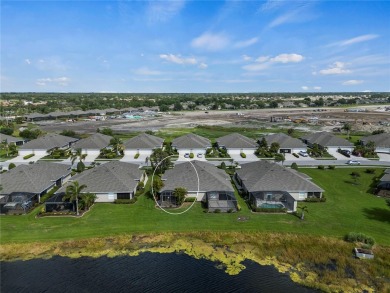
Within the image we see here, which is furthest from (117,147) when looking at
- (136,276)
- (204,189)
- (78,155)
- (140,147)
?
(136,276)

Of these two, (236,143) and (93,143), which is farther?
(236,143)

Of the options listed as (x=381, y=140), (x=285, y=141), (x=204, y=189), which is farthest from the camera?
(x=381, y=140)

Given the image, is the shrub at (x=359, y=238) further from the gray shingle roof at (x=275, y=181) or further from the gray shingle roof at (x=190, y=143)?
the gray shingle roof at (x=190, y=143)

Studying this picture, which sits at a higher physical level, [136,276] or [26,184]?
[26,184]

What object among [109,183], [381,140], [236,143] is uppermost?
[381,140]

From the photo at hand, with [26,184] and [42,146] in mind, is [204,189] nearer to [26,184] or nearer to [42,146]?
[26,184]

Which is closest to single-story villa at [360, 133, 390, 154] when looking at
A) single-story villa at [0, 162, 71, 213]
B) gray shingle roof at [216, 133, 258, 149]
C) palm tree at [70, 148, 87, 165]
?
gray shingle roof at [216, 133, 258, 149]

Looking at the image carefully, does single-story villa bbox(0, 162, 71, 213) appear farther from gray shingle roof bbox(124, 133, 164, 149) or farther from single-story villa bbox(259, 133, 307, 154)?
single-story villa bbox(259, 133, 307, 154)
